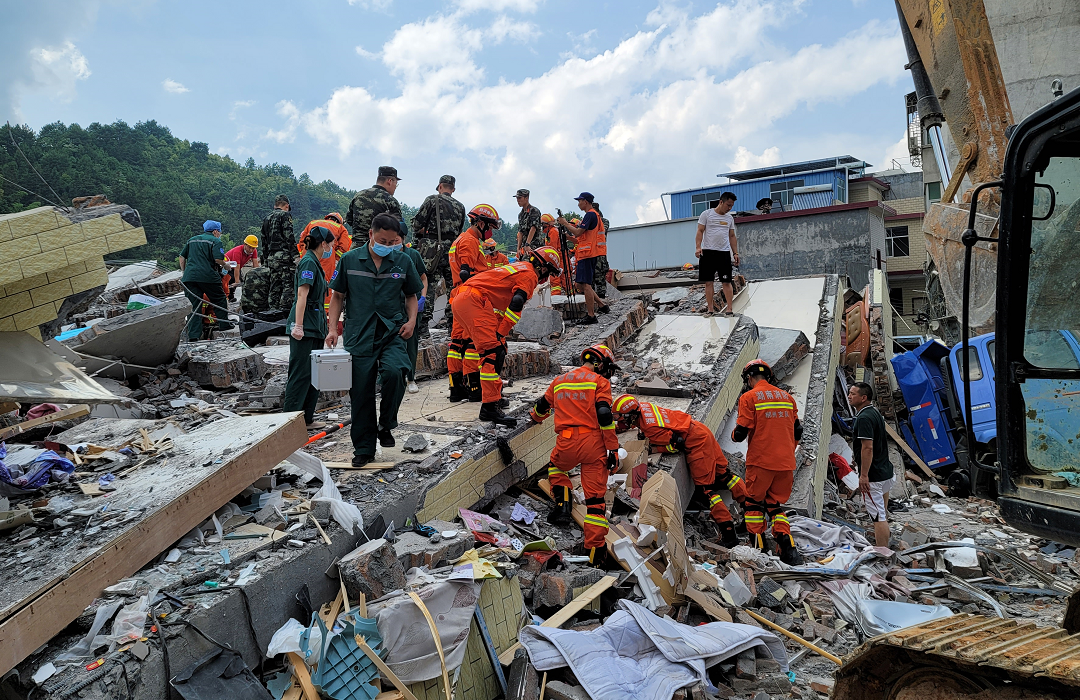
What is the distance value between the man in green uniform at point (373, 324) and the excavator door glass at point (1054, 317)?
11.7 ft

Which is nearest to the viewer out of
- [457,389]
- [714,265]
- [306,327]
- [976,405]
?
[306,327]

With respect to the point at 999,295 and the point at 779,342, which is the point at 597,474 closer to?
the point at 999,295

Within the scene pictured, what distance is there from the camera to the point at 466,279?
6848mm

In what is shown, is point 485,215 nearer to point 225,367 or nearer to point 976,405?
point 225,367

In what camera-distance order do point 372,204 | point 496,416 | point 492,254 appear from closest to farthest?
point 496,416 → point 492,254 → point 372,204

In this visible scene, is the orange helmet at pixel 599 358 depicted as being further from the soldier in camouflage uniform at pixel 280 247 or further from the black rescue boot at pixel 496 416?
the soldier in camouflage uniform at pixel 280 247

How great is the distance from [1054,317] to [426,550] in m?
2.99

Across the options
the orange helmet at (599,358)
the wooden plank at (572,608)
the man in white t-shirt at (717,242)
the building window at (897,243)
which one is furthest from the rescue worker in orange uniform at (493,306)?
the building window at (897,243)

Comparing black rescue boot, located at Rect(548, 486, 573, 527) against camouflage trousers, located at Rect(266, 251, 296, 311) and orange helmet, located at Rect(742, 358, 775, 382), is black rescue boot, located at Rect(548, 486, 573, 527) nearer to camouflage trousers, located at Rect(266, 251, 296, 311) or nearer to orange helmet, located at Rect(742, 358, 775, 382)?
orange helmet, located at Rect(742, 358, 775, 382)

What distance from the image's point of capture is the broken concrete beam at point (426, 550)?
353 centimetres

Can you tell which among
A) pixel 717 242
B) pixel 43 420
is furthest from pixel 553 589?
pixel 717 242

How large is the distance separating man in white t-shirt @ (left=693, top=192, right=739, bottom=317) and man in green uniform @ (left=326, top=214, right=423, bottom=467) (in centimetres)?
446

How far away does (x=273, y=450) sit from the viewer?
3906 mm

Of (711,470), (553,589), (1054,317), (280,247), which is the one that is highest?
(280,247)
